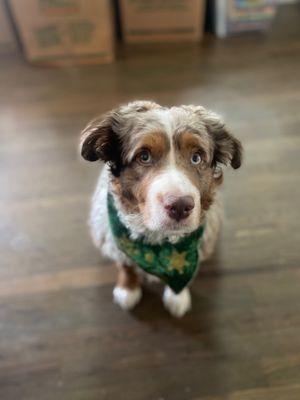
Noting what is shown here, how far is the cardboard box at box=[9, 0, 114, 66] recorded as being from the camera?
8.27 ft

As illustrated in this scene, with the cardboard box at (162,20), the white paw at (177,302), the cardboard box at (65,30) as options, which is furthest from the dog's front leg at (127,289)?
the cardboard box at (162,20)

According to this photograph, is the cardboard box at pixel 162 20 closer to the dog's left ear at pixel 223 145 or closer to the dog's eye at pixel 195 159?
the dog's left ear at pixel 223 145

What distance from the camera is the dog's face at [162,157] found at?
1.03 m

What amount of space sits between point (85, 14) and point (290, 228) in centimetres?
187

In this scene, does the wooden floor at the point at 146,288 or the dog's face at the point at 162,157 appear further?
the wooden floor at the point at 146,288

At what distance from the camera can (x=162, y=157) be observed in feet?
3.51

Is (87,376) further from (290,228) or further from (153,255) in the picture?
(290,228)

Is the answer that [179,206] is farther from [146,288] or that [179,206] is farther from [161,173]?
[146,288]

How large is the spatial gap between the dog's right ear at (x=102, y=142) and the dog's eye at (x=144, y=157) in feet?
0.29

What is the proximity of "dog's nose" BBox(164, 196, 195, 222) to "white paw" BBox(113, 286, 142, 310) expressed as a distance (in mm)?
631

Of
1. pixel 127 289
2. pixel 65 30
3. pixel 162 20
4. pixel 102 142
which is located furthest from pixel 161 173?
pixel 162 20

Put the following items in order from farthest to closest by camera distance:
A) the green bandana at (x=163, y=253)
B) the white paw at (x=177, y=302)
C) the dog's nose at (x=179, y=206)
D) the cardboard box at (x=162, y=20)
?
the cardboard box at (x=162, y=20), the white paw at (x=177, y=302), the green bandana at (x=163, y=253), the dog's nose at (x=179, y=206)

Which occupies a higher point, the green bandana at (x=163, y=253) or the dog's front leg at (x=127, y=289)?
the green bandana at (x=163, y=253)

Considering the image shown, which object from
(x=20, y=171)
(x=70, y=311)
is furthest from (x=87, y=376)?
(x=20, y=171)
